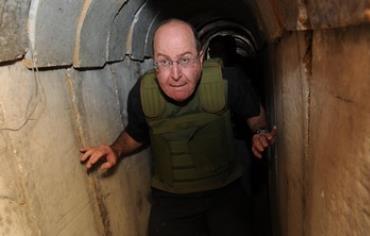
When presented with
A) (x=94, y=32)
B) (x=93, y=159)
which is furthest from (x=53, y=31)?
(x=93, y=159)

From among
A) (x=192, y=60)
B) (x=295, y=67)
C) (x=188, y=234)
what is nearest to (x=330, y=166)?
(x=295, y=67)

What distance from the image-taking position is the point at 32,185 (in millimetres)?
1420

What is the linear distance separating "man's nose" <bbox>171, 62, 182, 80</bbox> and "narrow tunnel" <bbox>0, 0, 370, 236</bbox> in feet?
1.51

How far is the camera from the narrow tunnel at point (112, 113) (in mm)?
754

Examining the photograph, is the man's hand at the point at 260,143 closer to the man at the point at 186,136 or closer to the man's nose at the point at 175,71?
the man at the point at 186,136

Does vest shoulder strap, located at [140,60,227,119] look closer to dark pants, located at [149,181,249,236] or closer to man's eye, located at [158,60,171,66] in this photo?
man's eye, located at [158,60,171,66]

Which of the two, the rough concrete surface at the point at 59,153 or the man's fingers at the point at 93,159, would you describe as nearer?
the rough concrete surface at the point at 59,153

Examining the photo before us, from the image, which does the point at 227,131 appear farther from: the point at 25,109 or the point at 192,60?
the point at 25,109

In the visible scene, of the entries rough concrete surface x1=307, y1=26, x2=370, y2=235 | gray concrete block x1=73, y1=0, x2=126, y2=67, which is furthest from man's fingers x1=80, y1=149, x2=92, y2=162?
rough concrete surface x1=307, y1=26, x2=370, y2=235

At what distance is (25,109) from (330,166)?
1.14m

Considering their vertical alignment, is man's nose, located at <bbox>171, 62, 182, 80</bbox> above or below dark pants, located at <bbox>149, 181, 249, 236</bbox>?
above

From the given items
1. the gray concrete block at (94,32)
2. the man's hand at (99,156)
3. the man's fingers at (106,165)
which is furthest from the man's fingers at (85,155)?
the gray concrete block at (94,32)

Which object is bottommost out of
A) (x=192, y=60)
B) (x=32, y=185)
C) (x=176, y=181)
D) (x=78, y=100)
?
(x=176, y=181)

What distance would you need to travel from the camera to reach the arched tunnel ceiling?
848 millimetres
